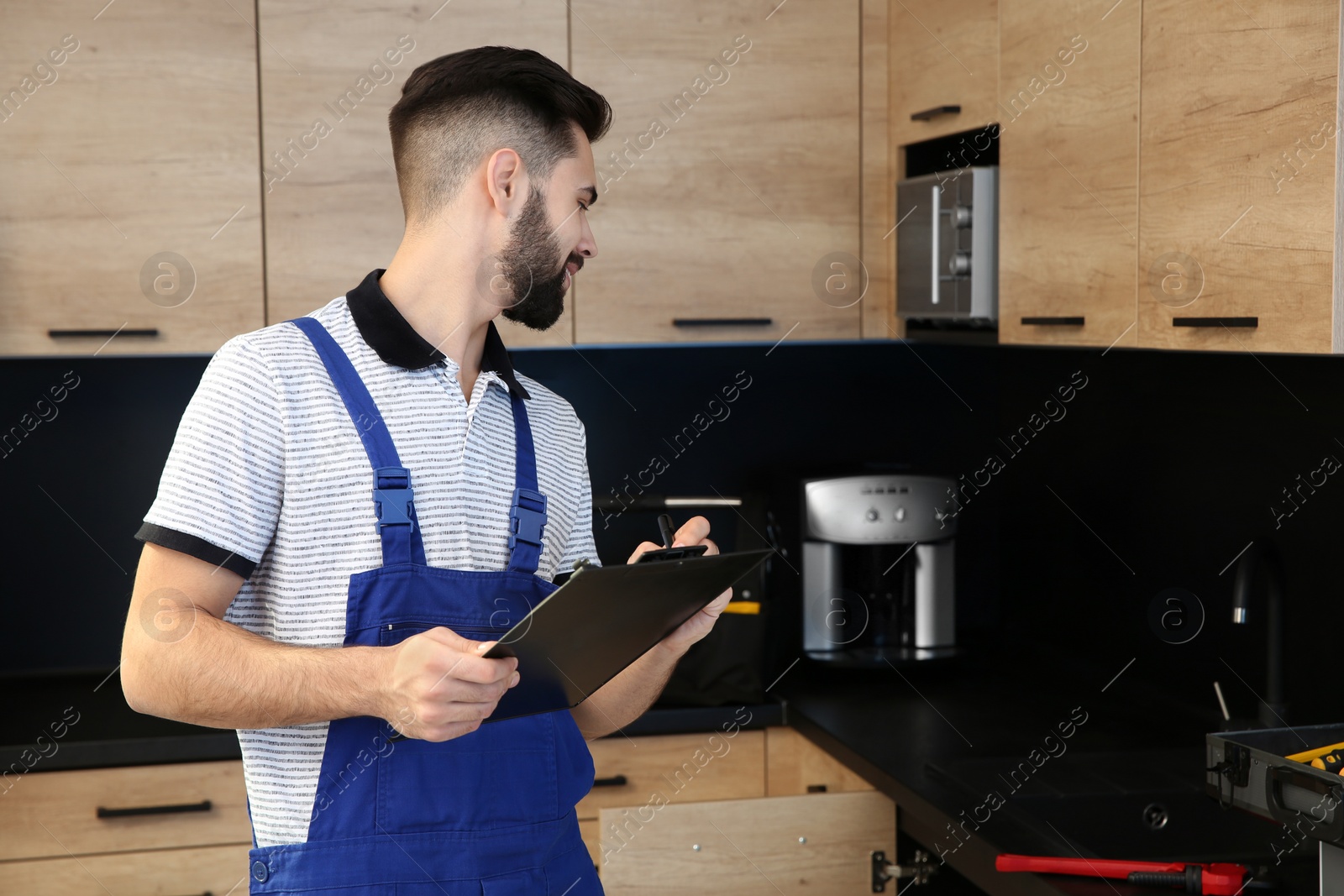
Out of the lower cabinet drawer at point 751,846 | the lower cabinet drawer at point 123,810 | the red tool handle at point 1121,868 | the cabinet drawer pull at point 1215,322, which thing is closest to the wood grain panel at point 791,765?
the lower cabinet drawer at point 751,846

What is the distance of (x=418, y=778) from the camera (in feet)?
3.79

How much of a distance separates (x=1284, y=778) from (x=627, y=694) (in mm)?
657

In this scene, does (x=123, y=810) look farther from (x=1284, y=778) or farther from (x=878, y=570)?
(x=1284, y=778)

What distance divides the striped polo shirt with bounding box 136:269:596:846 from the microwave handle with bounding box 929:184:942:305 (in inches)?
45.4

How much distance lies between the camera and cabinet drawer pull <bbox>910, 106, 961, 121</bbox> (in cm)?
220

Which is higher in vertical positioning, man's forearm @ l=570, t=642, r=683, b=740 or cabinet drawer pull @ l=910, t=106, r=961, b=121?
cabinet drawer pull @ l=910, t=106, r=961, b=121

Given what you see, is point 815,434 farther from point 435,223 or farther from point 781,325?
point 435,223

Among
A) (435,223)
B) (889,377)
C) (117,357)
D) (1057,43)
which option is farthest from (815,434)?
Result: (435,223)

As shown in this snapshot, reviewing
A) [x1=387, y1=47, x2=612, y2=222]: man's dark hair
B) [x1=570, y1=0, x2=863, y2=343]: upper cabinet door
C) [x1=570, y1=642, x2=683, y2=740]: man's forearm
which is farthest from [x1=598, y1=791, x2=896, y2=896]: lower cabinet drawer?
[x1=570, y1=0, x2=863, y2=343]: upper cabinet door

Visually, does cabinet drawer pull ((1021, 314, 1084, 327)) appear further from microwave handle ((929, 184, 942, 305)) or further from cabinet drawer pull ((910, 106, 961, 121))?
cabinet drawer pull ((910, 106, 961, 121))

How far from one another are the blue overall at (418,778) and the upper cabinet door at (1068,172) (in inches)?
39.3

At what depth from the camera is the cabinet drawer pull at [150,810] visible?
2045 mm

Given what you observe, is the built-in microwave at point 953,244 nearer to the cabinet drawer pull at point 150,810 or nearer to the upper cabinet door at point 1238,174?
the upper cabinet door at point 1238,174

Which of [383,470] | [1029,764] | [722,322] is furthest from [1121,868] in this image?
[722,322]
